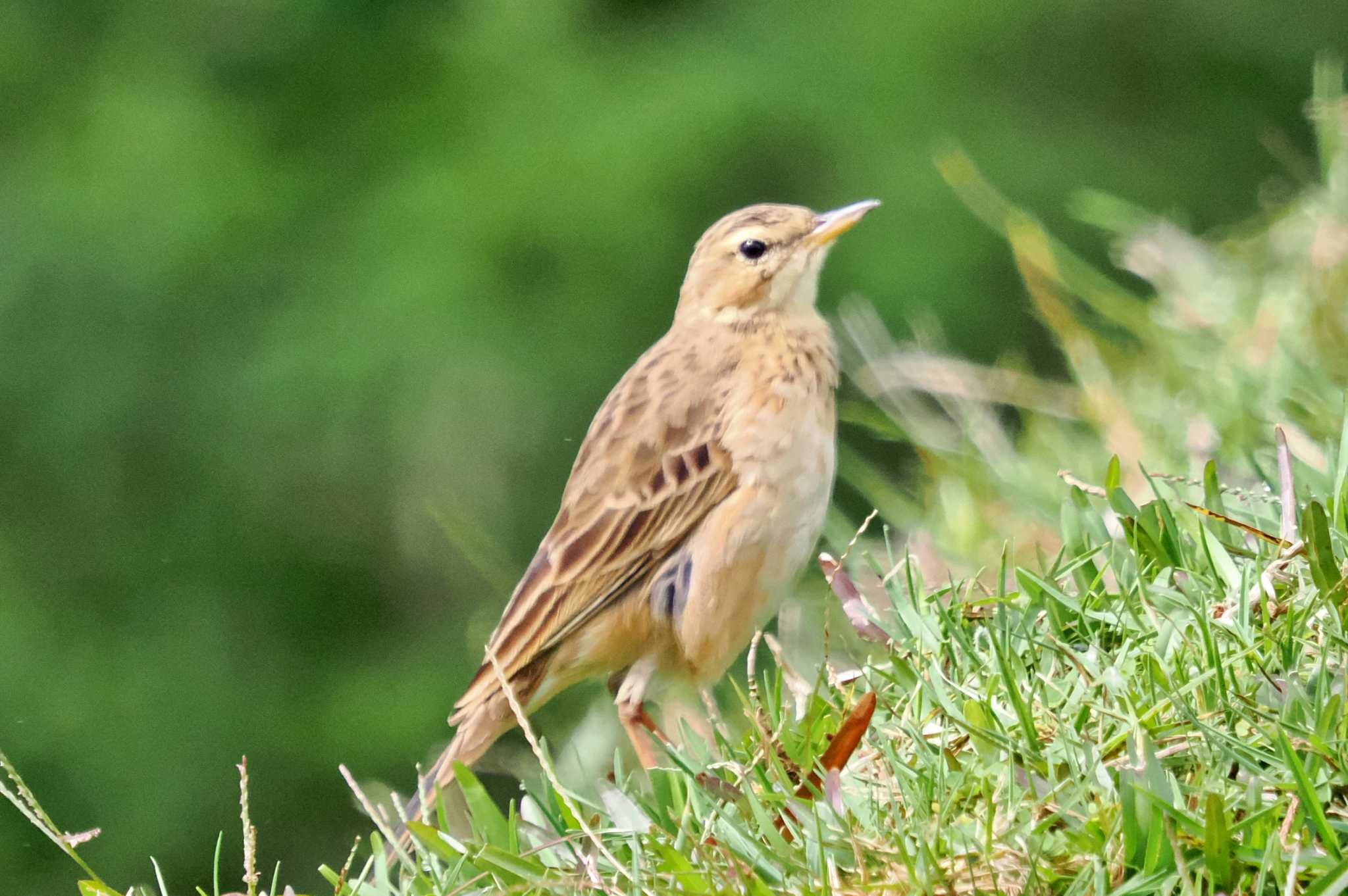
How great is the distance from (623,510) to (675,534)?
0.14 meters

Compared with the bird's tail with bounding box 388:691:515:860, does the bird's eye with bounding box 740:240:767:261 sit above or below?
above

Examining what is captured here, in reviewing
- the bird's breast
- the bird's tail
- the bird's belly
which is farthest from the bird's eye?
the bird's tail

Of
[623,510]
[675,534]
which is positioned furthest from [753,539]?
[623,510]

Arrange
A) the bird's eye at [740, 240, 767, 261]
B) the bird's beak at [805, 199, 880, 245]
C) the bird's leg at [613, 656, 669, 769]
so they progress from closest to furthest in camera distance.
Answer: the bird's leg at [613, 656, 669, 769] < the bird's beak at [805, 199, 880, 245] < the bird's eye at [740, 240, 767, 261]

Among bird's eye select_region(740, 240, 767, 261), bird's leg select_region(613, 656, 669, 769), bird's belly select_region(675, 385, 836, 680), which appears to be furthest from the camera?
bird's eye select_region(740, 240, 767, 261)

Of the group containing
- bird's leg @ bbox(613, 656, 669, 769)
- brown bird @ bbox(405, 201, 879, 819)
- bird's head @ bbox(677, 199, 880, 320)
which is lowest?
bird's leg @ bbox(613, 656, 669, 769)

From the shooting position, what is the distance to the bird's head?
12.6ft

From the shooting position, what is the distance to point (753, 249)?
12.8 ft

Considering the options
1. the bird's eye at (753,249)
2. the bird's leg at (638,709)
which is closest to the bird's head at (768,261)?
the bird's eye at (753,249)

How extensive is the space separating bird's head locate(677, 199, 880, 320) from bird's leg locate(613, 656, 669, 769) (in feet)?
2.91

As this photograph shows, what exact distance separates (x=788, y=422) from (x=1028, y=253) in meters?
1.10

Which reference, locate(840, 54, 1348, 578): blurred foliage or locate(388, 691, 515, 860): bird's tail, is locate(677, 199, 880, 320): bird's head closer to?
locate(840, 54, 1348, 578): blurred foliage

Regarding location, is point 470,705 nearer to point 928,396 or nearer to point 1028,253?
point 1028,253

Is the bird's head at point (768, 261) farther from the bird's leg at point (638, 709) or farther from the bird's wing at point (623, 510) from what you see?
the bird's leg at point (638, 709)
